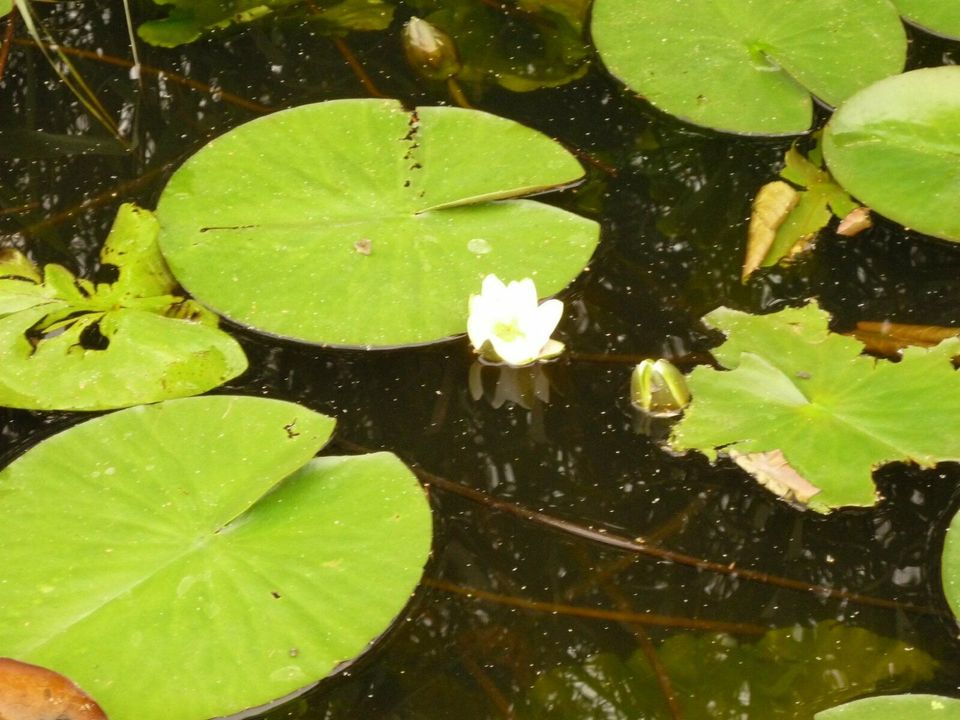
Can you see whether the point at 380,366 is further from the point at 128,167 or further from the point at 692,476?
the point at 128,167

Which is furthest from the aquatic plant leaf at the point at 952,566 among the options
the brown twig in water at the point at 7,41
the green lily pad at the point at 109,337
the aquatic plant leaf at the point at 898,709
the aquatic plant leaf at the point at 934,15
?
the brown twig in water at the point at 7,41

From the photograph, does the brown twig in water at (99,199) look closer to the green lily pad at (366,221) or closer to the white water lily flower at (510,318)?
the green lily pad at (366,221)

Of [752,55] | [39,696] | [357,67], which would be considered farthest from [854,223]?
[39,696]

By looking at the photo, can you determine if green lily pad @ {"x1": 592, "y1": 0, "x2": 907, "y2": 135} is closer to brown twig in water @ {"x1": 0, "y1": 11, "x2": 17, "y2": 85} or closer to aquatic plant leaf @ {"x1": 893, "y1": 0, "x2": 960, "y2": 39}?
aquatic plant leaf @ {"x1": 893, "y1": 0, "x2": 960, "y2": 39}

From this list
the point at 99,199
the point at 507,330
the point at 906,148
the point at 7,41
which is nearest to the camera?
the point at 507,330

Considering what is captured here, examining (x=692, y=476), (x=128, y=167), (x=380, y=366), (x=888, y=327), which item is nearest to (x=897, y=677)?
(x=692, y=476)

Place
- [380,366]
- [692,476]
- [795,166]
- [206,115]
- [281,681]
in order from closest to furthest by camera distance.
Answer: [281,681] → [692,476] → [380,366] → [795,166] → [206,115]

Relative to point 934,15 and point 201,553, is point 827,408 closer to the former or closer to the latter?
point 201,553
